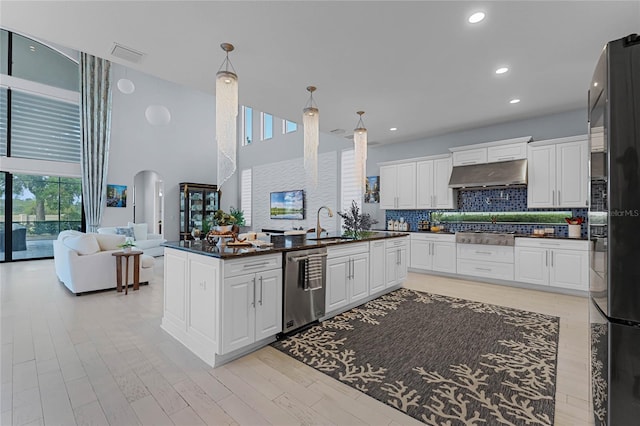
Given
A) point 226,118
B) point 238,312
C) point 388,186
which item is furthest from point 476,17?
point 388,186

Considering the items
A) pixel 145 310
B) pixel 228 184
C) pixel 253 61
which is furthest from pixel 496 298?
pixel 228 184

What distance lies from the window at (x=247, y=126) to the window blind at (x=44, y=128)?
480 centimetres

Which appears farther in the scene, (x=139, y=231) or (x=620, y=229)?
(x=139, y=231)

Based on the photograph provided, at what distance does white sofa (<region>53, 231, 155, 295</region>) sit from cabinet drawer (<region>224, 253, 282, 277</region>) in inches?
136

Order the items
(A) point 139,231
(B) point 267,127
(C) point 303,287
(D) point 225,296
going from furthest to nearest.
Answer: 1. (B) point 267,127
2. (A) point 139,231
3. (C) point 303,287
4. (D) point 225,296

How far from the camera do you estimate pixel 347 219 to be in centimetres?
419

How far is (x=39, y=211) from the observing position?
7.29m

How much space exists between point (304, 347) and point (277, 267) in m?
0.79

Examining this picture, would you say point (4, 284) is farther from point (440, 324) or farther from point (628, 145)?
point (628, 145)

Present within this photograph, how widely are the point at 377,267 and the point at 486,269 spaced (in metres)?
2.45

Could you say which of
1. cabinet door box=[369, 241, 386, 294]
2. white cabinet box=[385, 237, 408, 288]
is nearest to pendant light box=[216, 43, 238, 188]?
cabinet door box=[369, 241, 386, 294]

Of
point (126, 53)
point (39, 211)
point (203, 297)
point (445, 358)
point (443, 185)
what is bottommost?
point (445, 358)

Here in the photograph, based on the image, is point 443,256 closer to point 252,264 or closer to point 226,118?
point 252,264

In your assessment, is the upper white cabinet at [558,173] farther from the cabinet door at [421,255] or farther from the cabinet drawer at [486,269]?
the cabinet door at [421,255]
